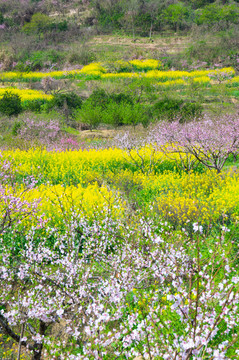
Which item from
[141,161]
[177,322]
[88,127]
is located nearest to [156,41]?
[88,127]

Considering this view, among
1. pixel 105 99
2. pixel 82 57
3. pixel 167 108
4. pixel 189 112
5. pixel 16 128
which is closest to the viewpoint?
pixel 16 128

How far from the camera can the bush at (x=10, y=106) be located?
1773 centimetres

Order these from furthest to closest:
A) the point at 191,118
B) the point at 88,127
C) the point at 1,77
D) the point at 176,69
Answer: the point at 176,69
the point at 1,77
the point at 88,127
the point at 191,118

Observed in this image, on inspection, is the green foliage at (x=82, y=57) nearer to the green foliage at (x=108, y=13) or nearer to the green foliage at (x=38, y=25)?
the green foliage at (x=108, y=13)

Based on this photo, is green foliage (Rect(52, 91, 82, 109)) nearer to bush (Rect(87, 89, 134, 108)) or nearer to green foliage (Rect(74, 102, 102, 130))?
bush (Rect(87, 89, 134, 108))

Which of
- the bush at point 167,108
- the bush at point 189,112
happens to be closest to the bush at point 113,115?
the bush at point 167,108

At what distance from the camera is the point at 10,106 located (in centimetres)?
1792

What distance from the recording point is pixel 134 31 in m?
45.9

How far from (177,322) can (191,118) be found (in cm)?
1349

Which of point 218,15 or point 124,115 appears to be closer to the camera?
Answer: point 124,115

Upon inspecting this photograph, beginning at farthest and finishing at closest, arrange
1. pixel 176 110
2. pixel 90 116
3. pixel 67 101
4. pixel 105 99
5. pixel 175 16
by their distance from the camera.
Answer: pixel 175 16 → pixel 105 99 → pixel 67 101 → pixel 90 116 → pixel 176 110

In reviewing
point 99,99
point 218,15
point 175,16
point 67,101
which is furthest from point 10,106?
point 218,15

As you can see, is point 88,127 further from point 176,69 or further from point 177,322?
point 176,69

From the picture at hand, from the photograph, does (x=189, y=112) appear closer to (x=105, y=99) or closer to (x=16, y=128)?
(x=105, y=99)
